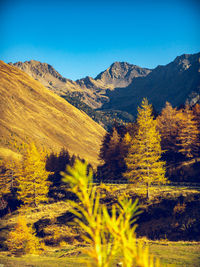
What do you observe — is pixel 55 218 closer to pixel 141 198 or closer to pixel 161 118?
pixel 141 198

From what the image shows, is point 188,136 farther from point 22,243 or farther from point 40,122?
point 40,122

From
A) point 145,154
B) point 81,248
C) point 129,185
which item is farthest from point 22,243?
point 145,154

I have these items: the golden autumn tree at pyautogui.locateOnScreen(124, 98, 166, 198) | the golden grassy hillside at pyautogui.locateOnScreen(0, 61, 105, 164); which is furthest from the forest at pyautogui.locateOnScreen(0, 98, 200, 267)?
the golden grassy hillside at pyautogui.locateOnScreen(0, 61, 105, 164)

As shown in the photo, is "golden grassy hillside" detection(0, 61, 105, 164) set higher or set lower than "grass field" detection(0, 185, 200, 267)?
higher

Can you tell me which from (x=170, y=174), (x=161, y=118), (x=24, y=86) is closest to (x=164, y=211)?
(x=170, y=174)

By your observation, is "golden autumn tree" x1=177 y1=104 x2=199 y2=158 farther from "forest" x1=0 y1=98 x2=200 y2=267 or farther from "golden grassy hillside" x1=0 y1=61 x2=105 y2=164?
"golden grassy hillside" x1=0 y1=61 x2=105 y2=164

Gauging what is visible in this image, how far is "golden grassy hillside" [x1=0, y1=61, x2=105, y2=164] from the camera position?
107 m

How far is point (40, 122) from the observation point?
134500mm

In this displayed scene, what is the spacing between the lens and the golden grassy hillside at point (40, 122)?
107 metres

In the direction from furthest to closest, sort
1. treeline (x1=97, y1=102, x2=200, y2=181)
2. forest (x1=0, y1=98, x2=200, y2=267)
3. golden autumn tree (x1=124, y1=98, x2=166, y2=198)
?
treeline (x1=97, y1=102, x2=200, y2=181), golden autumn tree (x1=124, y1=98, x2=166, y2=198), forest (x1=0, y1=98, x2=200, y2=267)

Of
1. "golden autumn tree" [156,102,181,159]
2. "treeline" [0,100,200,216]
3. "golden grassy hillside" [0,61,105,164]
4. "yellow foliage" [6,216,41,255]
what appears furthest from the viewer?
"golden grassy hillside" [0,61,105,164]

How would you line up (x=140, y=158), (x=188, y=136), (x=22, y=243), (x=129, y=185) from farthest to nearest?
(x=188, y=136)
(x=129, y=185)
(x=140, y=158)
(x=22, y=243)

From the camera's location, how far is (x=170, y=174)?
3102 centimetres

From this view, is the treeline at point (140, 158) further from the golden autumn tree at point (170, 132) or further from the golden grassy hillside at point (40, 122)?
the golden grassy hillside at point (40, 122)
